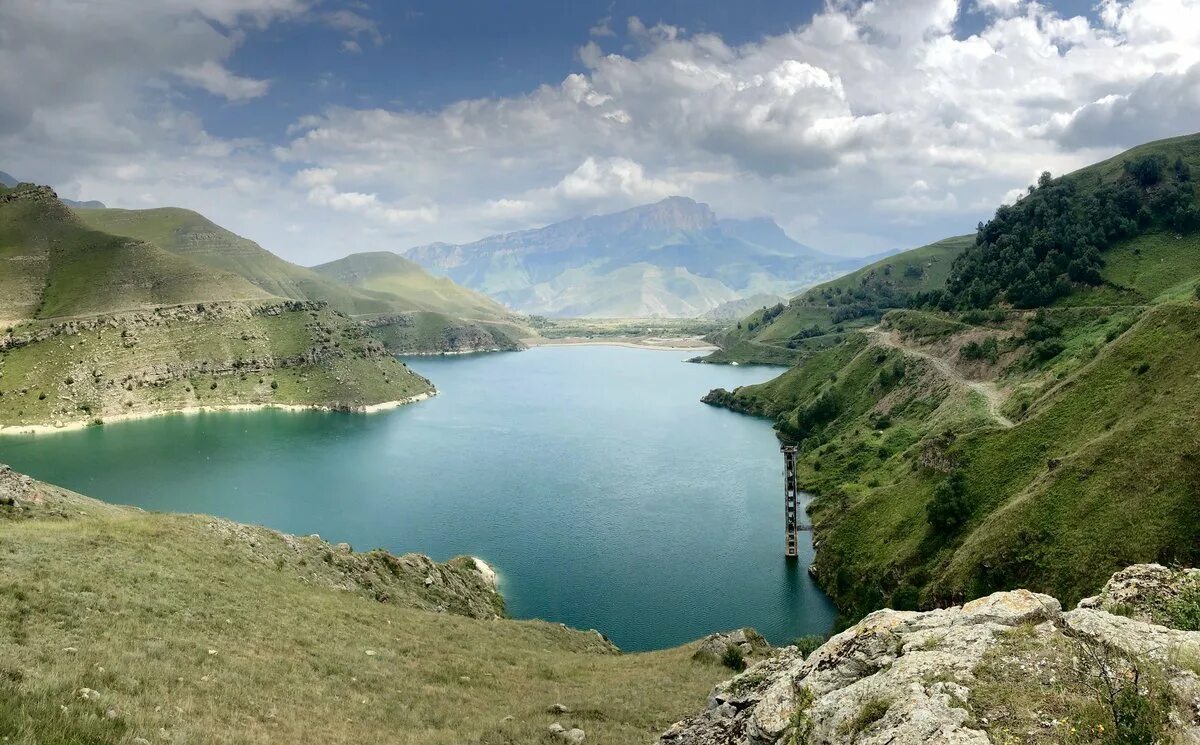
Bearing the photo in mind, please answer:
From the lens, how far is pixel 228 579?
107ft

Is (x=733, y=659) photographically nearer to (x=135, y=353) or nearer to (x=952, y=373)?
(x=952, y=373)

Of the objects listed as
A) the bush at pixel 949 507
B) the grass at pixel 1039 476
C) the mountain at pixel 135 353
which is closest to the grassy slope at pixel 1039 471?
the grass at pixel 1039 476

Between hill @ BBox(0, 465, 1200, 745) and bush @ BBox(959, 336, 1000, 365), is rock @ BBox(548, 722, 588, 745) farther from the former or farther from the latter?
bush @ BBox(959, 336, 1000, 365)

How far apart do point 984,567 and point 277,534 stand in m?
55.9

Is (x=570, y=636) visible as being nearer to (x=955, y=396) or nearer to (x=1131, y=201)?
(x=955, y=396)

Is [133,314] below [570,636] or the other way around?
the other way around

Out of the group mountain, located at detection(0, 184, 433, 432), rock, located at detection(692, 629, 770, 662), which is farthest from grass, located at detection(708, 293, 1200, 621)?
mountain, located at detection(0, 184, 433, 432)

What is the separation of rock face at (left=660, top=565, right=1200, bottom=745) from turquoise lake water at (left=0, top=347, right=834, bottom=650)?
44.6 meters

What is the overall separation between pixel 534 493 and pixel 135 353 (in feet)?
458

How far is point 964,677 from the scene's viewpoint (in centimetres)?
1146

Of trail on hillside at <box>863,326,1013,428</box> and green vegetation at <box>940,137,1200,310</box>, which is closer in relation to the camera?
trail on hillside at <box>863,326,1013,428</box>

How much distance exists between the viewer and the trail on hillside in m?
77.5

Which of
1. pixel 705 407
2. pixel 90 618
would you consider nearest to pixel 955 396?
pixel 705 407

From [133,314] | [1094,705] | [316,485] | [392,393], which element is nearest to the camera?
[1094,705]
